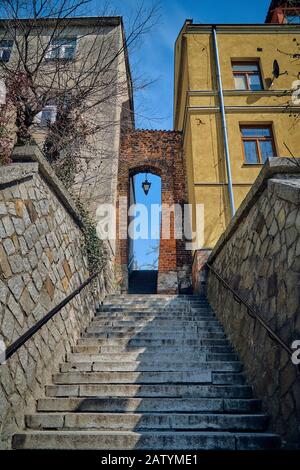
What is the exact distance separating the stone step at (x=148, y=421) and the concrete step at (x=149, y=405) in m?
0.15

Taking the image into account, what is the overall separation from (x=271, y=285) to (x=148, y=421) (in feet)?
5.38

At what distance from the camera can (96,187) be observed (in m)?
8.08

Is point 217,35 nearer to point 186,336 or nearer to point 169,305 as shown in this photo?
point 169,305

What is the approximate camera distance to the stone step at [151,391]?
298 centimetres

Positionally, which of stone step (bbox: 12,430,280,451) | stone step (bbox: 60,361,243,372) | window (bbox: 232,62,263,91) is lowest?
stone step (bbox: 12,430,280,451)

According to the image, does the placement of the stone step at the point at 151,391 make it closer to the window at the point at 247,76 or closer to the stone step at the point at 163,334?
the stone step at the point at 163,334

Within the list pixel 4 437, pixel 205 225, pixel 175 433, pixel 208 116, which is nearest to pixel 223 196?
pixel 205 225

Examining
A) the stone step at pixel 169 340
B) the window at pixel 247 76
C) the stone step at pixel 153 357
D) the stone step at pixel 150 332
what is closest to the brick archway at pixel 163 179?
the window at pixel 247 76

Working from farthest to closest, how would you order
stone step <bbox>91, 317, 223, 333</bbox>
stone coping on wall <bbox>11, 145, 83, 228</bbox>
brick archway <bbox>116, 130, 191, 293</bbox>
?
brick archway <bbox>116, 130, 191, 293</bbox>
stone step <bbox>91, 317, 223, 333</bbox>
stone coping on wall <bbox>11, 145, 83, 228</bbox>

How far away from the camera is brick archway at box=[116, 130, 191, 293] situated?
855 centimetres

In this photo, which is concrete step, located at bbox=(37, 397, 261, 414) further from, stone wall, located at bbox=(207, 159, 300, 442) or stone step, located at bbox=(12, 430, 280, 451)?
stone step, located at bbox=(12, 430, 280, 451)

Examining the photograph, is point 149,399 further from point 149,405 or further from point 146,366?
point 146,366

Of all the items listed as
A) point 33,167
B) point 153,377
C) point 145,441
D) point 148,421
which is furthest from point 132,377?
point 33,167

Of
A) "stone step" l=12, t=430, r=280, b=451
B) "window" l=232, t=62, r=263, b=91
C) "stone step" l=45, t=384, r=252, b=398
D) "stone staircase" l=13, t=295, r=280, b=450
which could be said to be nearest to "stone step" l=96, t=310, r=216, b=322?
"stone staircase" l=13, t=295, r=280, b=450
